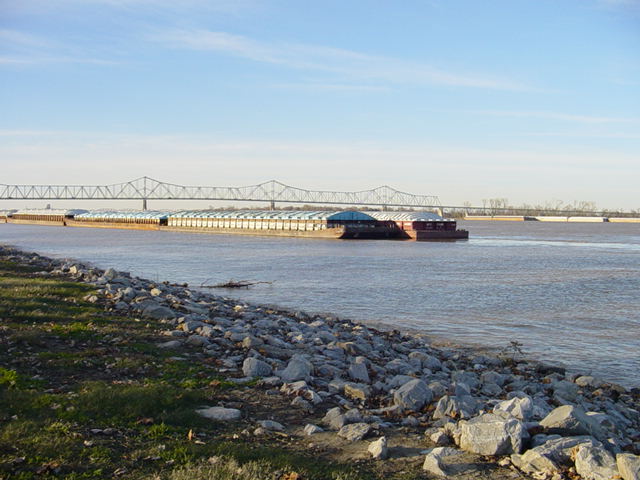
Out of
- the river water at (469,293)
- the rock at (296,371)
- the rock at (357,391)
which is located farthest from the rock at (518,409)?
the river water at (469,293)

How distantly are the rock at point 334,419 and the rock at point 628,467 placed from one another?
318cm

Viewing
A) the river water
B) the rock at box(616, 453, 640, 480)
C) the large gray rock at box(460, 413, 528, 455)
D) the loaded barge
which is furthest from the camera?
the loaded barge

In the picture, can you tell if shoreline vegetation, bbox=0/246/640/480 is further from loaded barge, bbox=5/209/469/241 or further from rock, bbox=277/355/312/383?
loaded barge, bbox=5/209/469/241

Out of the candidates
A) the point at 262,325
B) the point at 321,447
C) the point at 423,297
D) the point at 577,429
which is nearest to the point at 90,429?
the point at 321,447

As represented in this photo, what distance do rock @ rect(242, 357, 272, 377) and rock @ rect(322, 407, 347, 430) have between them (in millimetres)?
2230

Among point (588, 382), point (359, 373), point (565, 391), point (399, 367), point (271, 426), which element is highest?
point (271, 426)

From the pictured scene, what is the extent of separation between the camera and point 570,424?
23.6ft

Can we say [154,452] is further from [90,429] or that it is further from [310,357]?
[310,357]

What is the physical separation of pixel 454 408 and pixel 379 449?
5.97 feet

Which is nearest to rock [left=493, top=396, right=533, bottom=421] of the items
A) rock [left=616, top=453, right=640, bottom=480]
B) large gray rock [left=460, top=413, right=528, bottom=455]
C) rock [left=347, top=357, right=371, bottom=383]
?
large gray rock [left=460, top=413, right=528, bottom=455]

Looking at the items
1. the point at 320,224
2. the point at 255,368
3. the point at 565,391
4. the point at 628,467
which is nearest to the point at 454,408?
the point at 628,467

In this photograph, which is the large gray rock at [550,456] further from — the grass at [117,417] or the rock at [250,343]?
the rock at [250,343]

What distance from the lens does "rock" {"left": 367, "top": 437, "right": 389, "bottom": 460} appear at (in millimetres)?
6770

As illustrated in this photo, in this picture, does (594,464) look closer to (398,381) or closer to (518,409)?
(518,409)
